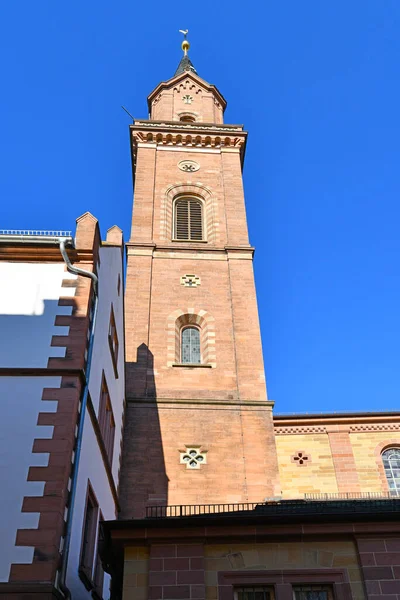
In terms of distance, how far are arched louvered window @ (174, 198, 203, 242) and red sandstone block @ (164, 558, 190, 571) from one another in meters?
19.7

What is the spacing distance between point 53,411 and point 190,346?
1366 centimetres

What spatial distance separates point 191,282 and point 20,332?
14.4m

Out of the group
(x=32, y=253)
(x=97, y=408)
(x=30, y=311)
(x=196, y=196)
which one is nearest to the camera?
(x=30, y=311)

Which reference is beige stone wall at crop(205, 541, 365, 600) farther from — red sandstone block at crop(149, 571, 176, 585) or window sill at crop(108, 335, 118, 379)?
window sill at crop(108, 335, 118, 379)

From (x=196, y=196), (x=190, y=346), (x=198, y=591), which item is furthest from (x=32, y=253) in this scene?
(x=196, y=196)

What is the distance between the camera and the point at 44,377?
41.0 feet

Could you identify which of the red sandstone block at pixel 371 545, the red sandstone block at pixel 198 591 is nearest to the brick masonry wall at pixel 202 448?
the red sandstone block at pixel 198 591

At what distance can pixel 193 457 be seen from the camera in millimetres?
21188

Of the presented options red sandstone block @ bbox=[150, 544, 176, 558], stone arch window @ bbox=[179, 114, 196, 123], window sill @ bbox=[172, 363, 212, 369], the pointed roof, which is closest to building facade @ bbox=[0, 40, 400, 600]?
red sandstone block @ bbox=[150, 544, 176, 558]

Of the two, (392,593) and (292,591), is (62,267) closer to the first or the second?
(292,591)

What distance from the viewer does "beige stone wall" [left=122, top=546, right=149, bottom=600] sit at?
10.8 metres

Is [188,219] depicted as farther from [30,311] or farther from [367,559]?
[367,559]

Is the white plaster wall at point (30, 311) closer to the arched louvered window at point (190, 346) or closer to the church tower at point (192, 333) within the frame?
the church tower at point (192, 333)

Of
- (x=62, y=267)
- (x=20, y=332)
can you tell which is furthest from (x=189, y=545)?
(x=62, y=267)
